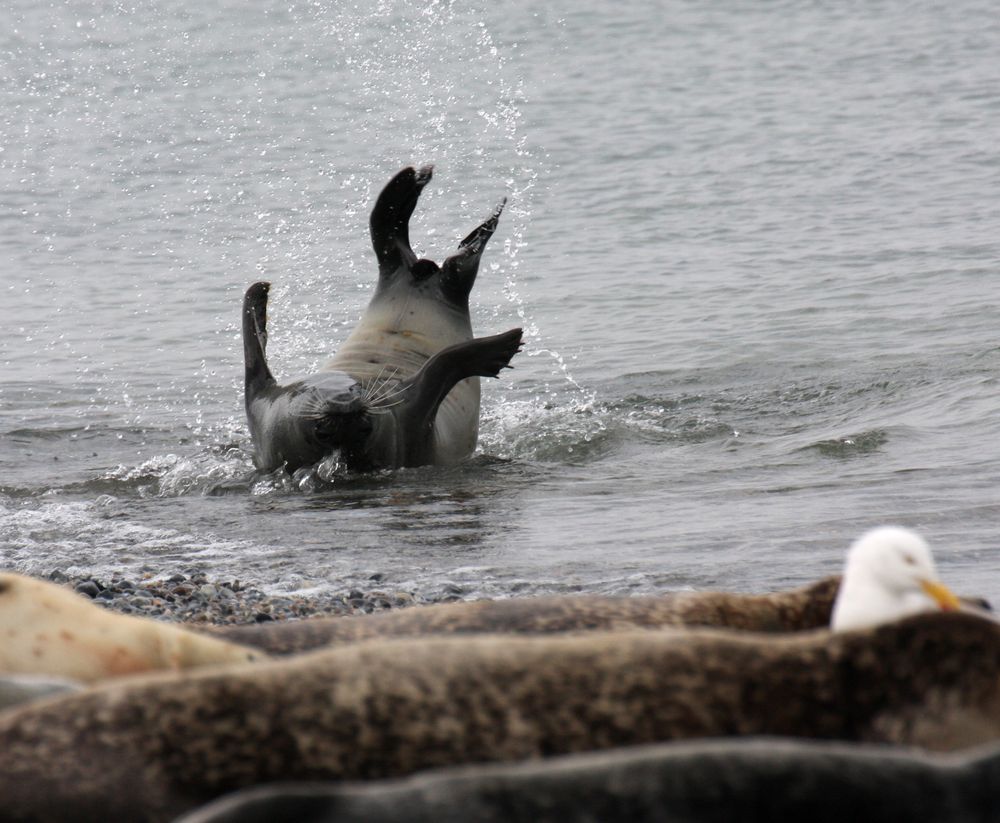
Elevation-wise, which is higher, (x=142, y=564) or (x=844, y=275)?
(x=844, y=275)

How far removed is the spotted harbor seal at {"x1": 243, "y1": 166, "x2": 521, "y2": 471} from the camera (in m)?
9.62

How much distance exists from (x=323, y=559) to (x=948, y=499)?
9.62ft

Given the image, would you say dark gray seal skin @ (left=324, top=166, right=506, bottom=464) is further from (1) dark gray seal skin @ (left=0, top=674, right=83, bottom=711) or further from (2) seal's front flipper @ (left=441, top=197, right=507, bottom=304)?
(1) dark gray seal skin @ (left=0, top=674, right=83, bottom=711)

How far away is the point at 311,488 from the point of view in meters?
9.60

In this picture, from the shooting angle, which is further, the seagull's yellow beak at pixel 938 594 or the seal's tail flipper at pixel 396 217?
the seal's tail flipper at pixel 396 217

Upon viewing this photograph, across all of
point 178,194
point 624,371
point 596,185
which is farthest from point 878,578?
point 178,194

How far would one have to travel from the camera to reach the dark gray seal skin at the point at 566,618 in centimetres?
431

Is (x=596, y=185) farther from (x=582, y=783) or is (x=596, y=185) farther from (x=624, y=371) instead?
(x=582, y=783)

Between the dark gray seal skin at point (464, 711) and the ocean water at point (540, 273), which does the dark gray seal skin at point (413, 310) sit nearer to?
the ocean water at point (540, 273)

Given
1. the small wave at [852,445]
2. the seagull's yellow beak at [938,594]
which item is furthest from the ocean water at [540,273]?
the seagull's yellow beak at [938,594]

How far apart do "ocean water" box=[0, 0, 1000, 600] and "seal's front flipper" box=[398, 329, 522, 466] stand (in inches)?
9.6

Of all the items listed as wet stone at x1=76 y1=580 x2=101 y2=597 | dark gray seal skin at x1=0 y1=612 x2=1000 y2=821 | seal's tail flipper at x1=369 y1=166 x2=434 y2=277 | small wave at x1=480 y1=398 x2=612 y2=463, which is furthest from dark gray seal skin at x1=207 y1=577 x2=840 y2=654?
seal's tail flipper at x1=369 y1=166 x2=434 y2=277

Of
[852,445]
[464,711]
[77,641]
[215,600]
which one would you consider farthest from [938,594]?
[852,445]

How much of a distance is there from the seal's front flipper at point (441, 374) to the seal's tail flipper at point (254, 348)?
87 cm
